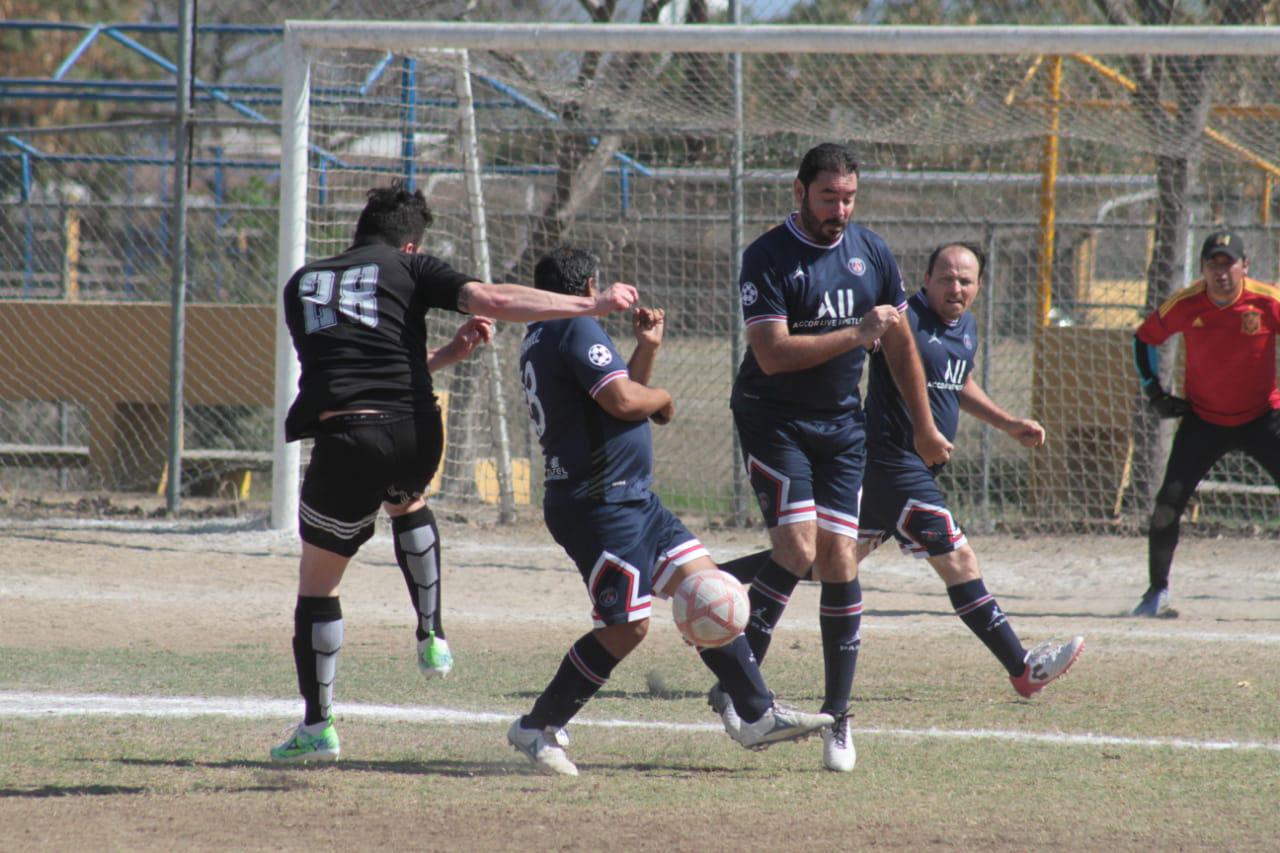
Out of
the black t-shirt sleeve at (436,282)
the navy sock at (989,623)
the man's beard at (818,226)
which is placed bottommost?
the navy sock at (989,623)

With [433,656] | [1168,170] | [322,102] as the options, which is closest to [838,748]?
[433,656]

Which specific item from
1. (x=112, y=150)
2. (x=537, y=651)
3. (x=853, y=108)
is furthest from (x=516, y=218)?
(x=112, y=150)

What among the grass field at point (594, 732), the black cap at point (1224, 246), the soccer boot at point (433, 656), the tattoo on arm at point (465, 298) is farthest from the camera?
the black cap at point (1224, 246)

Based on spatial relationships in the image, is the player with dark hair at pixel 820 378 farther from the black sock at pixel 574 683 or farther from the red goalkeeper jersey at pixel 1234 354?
the red goalkeeper jersey at pixel 1234 354

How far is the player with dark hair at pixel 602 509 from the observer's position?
4723 millimetres

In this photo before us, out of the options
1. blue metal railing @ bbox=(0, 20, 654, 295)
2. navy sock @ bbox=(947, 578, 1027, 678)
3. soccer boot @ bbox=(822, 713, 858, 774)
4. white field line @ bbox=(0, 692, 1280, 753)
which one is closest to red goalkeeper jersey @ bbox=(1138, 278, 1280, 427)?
navy sock @ bbox=(947, 578, 1027, 678)

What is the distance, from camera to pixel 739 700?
4.88 m

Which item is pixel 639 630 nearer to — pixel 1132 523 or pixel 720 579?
pixel 720 579

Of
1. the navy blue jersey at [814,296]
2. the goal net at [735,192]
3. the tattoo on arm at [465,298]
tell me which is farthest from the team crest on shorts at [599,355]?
the goal net at [735,192]

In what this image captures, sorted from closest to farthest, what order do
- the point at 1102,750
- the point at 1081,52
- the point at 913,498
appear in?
the point at 1102,750 → the point at 913,498 → the point at 1081,52

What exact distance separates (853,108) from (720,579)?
9016mm

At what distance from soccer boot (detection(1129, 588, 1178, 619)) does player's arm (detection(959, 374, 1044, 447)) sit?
2.55 m

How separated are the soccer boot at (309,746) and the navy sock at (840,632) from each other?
1.72m

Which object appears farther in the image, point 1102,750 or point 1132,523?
point 1132,523
